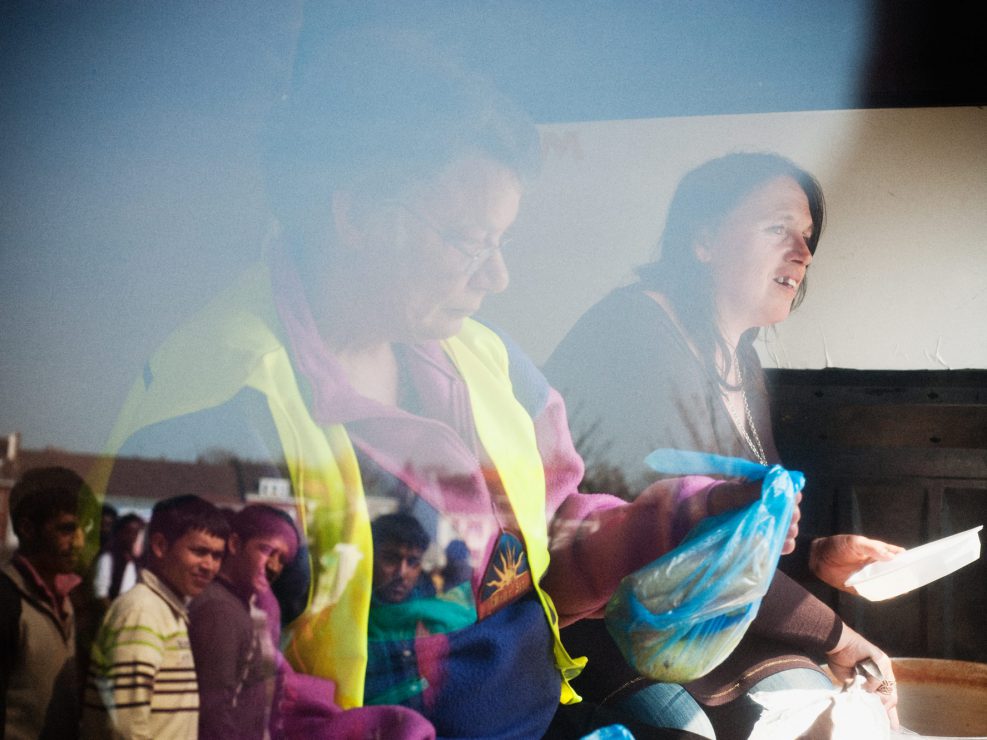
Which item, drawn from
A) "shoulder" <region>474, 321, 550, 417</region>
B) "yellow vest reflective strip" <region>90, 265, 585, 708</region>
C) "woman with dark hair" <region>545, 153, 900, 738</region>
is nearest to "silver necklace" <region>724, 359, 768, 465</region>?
"woman with dark hair" <region>545, 153, 900, 738</region>

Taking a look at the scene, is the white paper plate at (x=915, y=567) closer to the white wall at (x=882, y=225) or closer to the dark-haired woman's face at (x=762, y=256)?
the white wall at (x=882, y=225)

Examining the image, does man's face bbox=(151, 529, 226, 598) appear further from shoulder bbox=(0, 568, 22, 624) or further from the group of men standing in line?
shoulder bbox=(0, 568, 22, 624)

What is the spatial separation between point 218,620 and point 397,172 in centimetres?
82

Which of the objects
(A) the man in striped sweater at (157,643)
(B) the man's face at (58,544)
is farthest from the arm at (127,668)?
(B) the man's face at (58,544)

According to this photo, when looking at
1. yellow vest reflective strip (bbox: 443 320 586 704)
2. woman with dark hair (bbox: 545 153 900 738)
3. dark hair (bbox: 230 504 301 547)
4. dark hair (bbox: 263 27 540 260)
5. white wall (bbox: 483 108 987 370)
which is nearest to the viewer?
dark hair (bbox: 230 504 301 547)

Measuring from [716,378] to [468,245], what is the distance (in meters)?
0.62

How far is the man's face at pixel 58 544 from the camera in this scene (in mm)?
1525

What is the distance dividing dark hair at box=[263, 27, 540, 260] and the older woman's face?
37 millimetres

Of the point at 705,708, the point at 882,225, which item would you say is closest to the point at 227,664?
the point at 705,708

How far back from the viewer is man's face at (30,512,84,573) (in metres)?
1.53

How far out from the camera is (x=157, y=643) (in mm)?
1546

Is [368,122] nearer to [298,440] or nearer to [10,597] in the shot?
[298,440]

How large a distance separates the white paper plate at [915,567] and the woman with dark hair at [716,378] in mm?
28

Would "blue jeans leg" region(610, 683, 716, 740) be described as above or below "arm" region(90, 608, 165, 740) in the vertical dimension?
below
